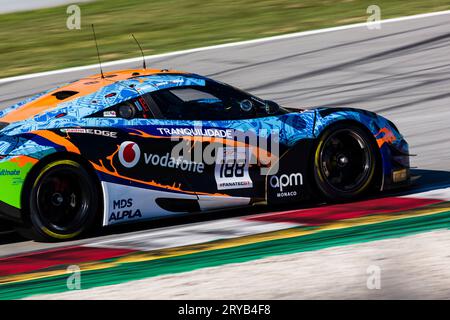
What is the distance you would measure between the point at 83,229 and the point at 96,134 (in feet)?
2.40

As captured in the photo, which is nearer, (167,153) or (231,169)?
(167,153)

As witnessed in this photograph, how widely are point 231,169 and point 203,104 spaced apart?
58 centimetres

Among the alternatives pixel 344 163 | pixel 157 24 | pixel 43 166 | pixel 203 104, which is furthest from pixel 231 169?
pixel 157 24

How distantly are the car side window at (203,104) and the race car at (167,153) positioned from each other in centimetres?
1

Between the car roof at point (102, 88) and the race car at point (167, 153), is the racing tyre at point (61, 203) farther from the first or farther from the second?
the car roof at point (102, 88)

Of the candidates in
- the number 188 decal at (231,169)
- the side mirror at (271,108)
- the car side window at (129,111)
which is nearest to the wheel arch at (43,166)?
the car side window at (129,111)

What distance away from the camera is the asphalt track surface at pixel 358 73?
41.5 feet

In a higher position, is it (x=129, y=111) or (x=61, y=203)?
(x=129, y=111)

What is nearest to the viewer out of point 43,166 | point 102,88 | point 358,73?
point 43,166

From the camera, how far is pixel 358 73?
14953 mm

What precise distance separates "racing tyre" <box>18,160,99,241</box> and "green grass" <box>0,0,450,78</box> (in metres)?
8.11

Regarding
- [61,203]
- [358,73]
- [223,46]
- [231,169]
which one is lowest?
[61,203]

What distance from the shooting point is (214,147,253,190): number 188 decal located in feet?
27.6

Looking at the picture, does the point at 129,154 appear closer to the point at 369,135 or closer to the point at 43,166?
the point at 43,166
